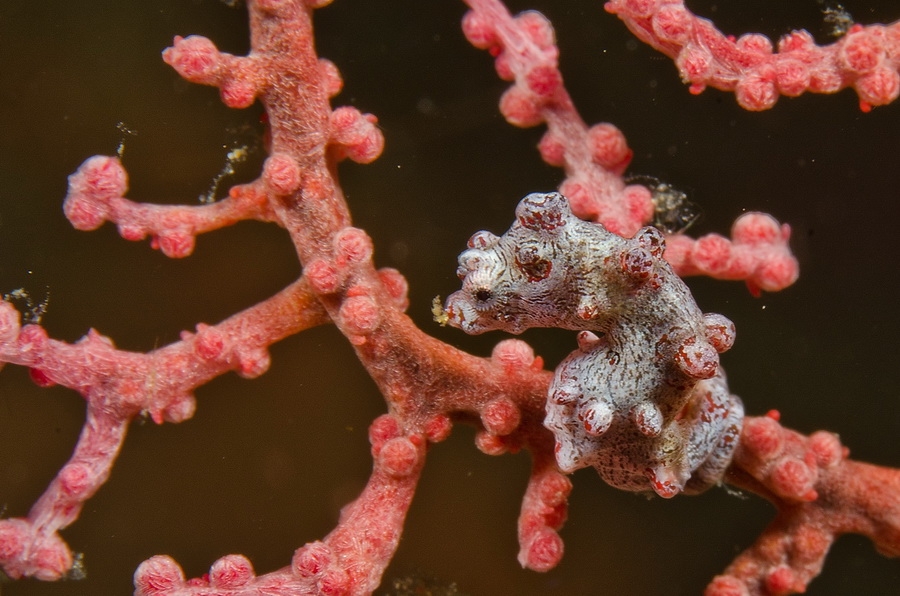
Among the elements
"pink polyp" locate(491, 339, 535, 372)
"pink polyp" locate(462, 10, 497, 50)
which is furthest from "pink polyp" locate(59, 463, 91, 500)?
"pink polyp" locate(462, 10, 497, 50)

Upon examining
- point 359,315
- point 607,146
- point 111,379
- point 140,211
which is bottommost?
point 111,379

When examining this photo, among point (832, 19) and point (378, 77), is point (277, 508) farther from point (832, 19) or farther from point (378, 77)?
point (832, 19)

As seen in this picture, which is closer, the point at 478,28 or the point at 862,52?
the point at 862,52

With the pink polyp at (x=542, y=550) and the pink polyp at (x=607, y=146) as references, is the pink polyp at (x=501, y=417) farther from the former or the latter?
the pink polyp at (x=607, y=146)

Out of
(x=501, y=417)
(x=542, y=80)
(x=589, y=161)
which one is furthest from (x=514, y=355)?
(x=542, y=80)

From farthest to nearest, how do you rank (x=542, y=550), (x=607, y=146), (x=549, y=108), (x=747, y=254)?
(x=549, y=108) < (x=607, y=146) < (x=747, y=254) < (x=542, y=550)

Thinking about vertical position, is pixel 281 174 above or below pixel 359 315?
above

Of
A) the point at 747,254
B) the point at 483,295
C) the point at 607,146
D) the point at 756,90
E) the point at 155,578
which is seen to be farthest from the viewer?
the point at 607,146

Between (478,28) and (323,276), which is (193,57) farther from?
(478,28)
